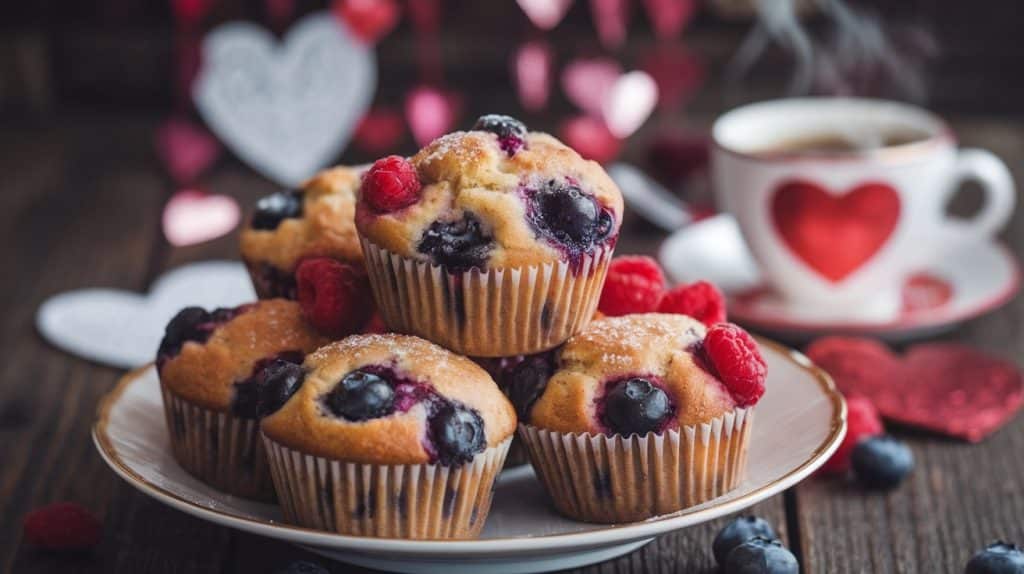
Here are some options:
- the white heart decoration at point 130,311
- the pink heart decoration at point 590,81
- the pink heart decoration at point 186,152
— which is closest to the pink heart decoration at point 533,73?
the pink heart decoration at point 590,81

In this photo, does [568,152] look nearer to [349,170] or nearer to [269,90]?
[349,170]

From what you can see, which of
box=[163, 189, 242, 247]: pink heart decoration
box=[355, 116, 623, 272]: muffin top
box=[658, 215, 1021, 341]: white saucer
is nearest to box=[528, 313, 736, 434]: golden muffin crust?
box=[355, 116, 623, 272]: muffin top

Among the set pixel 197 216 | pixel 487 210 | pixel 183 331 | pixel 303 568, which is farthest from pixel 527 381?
pixel 197 216

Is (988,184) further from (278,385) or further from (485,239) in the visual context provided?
(278,385)

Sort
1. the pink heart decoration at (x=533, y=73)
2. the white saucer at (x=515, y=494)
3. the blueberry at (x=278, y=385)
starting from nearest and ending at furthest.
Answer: the white saucer at (x=515, y=494), the blueberry at (x=278, y=385), the pink heart decoration at (x=533, y=73)

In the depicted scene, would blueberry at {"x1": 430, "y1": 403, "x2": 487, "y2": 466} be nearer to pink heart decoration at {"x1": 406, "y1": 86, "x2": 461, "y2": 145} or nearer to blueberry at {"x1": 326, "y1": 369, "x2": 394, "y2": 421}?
blueberry at {"x1": 326, "y1": 369, "x2": 394, "y2": 421}

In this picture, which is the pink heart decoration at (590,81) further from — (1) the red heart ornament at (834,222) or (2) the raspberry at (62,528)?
(2) the raspberry at (62,528)

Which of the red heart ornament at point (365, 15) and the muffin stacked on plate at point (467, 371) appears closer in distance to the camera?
the muffin stacked on plate at point (467, 371)
